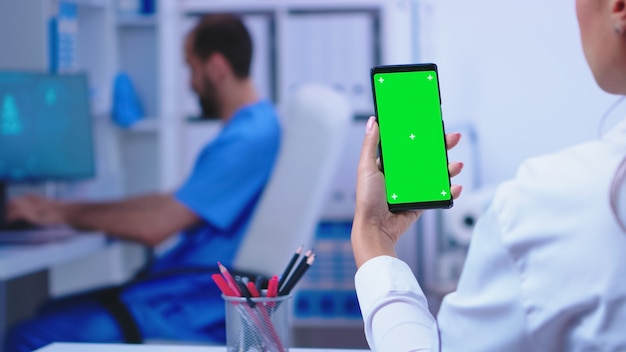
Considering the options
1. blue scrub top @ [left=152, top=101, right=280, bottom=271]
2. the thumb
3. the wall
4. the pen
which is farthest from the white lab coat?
the wall

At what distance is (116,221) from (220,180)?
298mm

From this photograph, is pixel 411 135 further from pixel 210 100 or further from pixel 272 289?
pixel 210 100

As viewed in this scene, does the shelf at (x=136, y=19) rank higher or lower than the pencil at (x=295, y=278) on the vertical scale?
higher

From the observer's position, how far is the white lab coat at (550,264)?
613 mm

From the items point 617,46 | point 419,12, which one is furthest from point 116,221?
point 617,46

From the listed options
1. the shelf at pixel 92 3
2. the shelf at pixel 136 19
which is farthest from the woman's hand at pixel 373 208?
the shelf at pixel 136 19

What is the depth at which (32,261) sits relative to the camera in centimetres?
183

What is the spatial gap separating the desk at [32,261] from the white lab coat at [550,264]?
130 cm

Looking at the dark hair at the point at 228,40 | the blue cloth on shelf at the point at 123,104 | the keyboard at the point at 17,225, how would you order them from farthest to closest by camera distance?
the blue cloth on shelf at the point at 123,104
the dark hair at the point at 228,40
the keyboard at the point at 17,225

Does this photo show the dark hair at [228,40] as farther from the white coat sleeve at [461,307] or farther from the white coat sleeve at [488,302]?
the white coat sleeve at [488,302]

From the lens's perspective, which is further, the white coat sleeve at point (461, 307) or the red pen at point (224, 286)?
the red pen at point (224, 286)

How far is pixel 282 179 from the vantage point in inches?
79.0

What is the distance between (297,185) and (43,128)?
2.51ft

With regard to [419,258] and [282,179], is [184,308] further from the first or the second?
[419,258]
